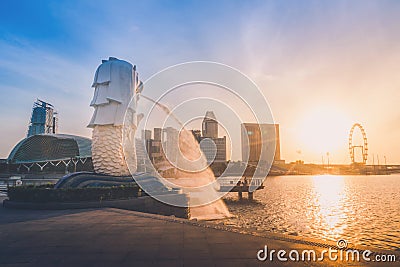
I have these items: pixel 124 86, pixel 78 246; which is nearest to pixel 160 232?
pixel 78 246

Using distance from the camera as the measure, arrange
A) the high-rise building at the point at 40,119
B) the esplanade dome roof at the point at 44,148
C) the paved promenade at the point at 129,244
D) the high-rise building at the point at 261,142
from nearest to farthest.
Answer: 1. the paved promenade at the point at 129,244
2. the high-rise building at the point at 261,142
3. the esplanade dome roof at the point at 44,148
4. the high-rise building at the point at 40,119

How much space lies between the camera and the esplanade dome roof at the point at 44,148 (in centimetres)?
7681

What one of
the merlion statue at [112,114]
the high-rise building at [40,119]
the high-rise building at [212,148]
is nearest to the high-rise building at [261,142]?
the high-rise building at [212,148]

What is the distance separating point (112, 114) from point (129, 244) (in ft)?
61.9

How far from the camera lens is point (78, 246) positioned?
7.05 metres

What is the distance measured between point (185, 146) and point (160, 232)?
14.2 metres

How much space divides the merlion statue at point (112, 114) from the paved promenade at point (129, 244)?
1365cm

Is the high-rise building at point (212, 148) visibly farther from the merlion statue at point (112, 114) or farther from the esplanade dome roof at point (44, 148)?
the esplanade dome roof at point (44, 148)

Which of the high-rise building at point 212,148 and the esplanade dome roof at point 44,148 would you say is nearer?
the high-rise building at point 212,148

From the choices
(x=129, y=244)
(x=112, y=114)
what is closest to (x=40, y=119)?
(x=112, y=114)

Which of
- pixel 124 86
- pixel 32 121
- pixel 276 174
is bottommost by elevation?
pixel 276 174

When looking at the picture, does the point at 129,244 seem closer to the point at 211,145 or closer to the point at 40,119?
the point at 211,145

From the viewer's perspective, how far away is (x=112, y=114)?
24.6 m

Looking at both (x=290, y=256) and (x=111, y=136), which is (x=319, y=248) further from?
(x=111, y=136)
